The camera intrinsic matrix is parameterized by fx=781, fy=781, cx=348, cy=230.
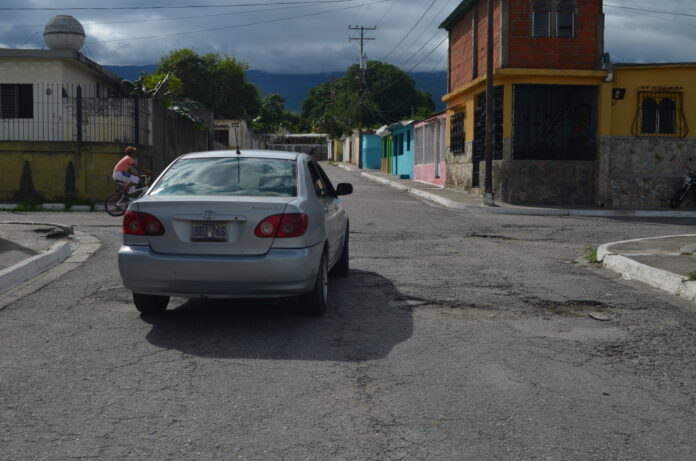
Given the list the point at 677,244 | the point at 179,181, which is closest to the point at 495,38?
the point at 677,244

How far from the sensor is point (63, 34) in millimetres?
24359

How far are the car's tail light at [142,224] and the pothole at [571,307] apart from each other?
374cm

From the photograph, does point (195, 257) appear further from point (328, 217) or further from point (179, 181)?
point (328, 217)

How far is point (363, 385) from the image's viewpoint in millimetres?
4902

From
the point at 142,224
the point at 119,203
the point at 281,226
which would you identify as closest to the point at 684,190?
the point at 119,203

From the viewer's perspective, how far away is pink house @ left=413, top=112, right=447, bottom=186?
117 feet

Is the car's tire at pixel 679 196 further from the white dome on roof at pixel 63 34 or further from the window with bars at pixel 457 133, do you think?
the white dome on roof at pixel 63 34

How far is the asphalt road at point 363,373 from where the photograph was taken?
3930 millimetres

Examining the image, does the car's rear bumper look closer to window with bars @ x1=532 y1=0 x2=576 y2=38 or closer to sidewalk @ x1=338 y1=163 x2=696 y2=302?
sidewalk @ x1=338 y1=163 x2=696 y2=302

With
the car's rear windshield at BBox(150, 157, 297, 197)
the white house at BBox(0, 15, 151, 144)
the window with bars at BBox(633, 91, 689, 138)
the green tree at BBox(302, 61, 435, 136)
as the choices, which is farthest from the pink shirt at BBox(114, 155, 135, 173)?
the green tree at BBox(302, 61, 435, 136)

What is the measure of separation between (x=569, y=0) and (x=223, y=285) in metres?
20.4

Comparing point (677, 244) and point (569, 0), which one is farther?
point (569, 0)

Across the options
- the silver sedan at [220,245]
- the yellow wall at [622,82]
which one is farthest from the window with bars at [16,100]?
the silver sedan at [220,245]

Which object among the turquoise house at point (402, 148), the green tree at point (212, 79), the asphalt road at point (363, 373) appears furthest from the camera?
the green tree at point (212, 79)
